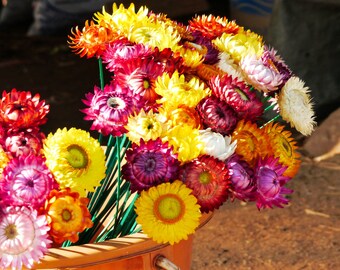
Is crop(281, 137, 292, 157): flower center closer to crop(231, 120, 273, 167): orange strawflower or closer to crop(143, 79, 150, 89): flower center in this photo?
crop(231, 120, 273, 167): orange strawflower

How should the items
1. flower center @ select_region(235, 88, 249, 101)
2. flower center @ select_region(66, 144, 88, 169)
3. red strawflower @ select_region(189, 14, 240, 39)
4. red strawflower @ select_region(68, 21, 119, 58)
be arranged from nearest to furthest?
flower center @ select_region(66, 144, 88, 169) < flower center @ select_region(235, 88, 249, 101) < red strawflower @ select_region(68, 21, 119, 58) < red strawflower @ select_region(189, 14, 240, 39)

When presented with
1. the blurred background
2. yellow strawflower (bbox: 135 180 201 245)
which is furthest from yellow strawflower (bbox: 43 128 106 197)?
the blurred background

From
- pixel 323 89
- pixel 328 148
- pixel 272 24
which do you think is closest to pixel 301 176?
pixel 328 148

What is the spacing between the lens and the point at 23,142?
5.44 ft

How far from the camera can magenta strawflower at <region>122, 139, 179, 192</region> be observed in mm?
1573

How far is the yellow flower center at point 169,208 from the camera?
1564mm

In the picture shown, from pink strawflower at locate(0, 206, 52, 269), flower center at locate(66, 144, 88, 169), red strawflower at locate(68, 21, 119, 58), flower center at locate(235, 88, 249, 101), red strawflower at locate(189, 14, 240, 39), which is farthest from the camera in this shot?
red strawflower at locate(189, 14, 240, 39)

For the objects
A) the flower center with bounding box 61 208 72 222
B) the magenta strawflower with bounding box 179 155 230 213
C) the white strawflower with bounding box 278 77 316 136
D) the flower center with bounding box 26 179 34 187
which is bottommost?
the flower center with bounding box 61 208 72 222

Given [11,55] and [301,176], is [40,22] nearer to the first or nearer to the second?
[11,55]

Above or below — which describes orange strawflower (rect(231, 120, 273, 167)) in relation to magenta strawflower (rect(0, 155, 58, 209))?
above

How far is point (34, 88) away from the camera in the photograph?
5.43 meters

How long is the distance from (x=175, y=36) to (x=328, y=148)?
248 centimetres

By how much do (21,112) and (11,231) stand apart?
269 millimetres

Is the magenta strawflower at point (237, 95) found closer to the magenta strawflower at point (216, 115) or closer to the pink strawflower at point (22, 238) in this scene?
the magenta strawflower at point (216, 115)
